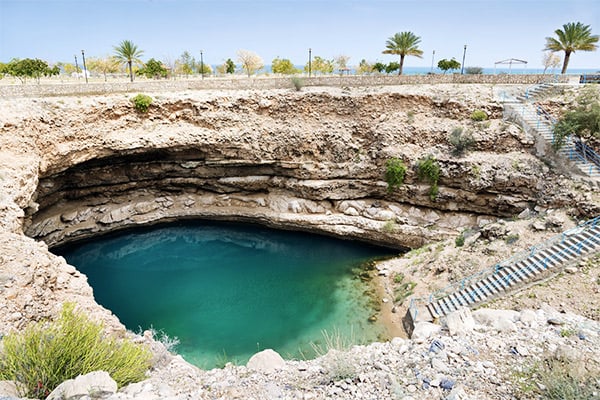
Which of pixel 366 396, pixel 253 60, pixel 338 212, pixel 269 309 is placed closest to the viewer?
pixel 366 396

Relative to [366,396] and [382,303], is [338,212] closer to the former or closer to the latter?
[382,303]

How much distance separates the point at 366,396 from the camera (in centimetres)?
733

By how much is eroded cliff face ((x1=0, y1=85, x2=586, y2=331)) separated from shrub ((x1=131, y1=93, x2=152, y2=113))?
1.79 feet

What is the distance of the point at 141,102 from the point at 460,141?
21.3 meters

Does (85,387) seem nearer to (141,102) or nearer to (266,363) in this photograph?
(266,363)

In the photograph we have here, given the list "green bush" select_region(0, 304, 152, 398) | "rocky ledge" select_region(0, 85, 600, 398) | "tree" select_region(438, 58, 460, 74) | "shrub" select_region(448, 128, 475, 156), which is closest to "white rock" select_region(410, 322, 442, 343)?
"green bush" select_region(0, 304, 152, 398)

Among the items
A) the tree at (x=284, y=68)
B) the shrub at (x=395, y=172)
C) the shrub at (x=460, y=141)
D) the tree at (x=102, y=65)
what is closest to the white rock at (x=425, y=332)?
the shrub at (x=395, y=172)

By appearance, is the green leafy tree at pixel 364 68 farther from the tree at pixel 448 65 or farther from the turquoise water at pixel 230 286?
the turquoise water at pixel 230 286

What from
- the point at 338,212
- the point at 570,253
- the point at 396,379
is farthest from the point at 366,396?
the point at 338,212

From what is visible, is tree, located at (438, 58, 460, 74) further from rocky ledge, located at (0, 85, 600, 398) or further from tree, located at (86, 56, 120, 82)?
tree, located at (86, 56, 120, 82)

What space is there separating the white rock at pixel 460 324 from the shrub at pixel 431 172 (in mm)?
15110

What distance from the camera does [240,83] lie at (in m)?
29.3

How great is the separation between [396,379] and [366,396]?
0.86 m

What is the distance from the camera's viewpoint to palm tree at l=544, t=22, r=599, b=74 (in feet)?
89.8
